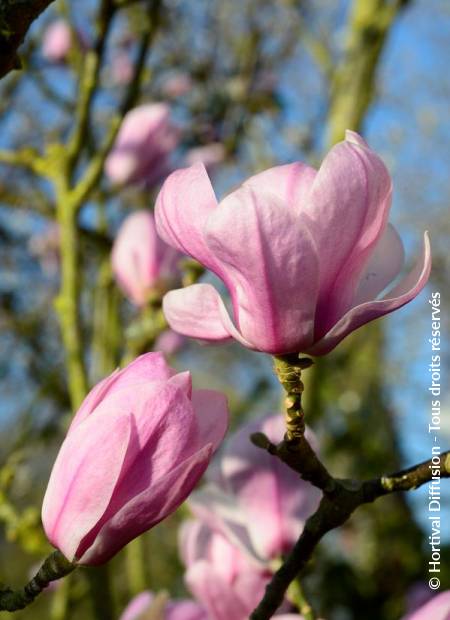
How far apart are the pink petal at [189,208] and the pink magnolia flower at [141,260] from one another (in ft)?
2.52

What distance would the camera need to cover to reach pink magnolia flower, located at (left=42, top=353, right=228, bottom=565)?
0.44 meters

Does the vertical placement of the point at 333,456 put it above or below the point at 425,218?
above

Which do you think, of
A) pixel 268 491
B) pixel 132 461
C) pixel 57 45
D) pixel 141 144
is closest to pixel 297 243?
pixel 132 461

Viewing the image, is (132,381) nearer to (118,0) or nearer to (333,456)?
(118,0)

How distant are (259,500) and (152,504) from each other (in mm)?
300

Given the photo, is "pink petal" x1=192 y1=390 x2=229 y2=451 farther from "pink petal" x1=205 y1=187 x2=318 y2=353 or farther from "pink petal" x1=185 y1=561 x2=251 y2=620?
"pink petal" x1=185 y1=561 x2=251 y2=620

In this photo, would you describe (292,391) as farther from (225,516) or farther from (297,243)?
(225,516)

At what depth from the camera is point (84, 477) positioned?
0.44 m

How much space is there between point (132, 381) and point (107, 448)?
37mm

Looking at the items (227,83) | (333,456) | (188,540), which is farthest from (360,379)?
(188,540)

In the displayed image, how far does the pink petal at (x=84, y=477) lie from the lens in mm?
440

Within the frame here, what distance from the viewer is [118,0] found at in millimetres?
1077

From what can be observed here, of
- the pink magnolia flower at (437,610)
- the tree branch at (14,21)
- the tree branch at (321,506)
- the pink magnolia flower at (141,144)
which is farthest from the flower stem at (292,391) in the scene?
the pink magnolia flower at (141,144)

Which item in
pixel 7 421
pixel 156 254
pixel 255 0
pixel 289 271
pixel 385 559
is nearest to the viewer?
pixel 289 271
